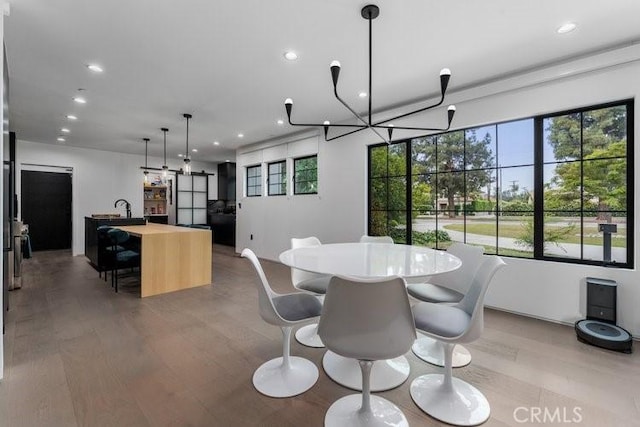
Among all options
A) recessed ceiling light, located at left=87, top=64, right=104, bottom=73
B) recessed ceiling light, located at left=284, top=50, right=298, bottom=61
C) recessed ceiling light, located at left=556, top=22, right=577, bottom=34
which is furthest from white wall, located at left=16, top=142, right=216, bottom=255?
recessed ceiling light, located at left=556, top=22, right=577, bottom=34

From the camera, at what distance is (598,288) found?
2658mm

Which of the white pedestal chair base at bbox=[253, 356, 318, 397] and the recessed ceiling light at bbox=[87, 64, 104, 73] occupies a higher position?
the recessed ceiling light at bbox=[87, 64, 104, 73]

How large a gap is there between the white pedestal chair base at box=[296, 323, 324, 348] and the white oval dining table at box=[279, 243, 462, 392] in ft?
0.70

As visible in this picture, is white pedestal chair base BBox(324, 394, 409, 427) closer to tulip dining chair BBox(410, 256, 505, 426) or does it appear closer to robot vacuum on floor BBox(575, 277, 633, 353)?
tulip dining chair BBox(410, 256, 505, 426)

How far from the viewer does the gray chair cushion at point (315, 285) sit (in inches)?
94.9

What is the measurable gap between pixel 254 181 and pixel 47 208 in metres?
4.94

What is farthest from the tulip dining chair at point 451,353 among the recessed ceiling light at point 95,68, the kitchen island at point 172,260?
the recessed ceiling light at point 95,68

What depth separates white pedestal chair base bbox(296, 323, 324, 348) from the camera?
2527mm

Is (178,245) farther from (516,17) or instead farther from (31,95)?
(516,17)

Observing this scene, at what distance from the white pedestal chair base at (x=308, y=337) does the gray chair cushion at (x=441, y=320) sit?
97 centimetres

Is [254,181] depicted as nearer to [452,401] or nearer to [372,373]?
[372,373]

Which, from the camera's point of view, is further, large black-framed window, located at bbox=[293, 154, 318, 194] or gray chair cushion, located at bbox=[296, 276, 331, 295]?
large black-framed window, located at bbox=[293, 154, 318, 194]

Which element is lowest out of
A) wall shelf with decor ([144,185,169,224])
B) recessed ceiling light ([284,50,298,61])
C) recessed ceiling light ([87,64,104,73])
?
wall shelf with decor ([144,185,169,224])

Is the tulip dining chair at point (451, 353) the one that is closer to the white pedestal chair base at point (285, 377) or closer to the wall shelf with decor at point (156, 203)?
the white pedestal chair base at point (285, 377)
